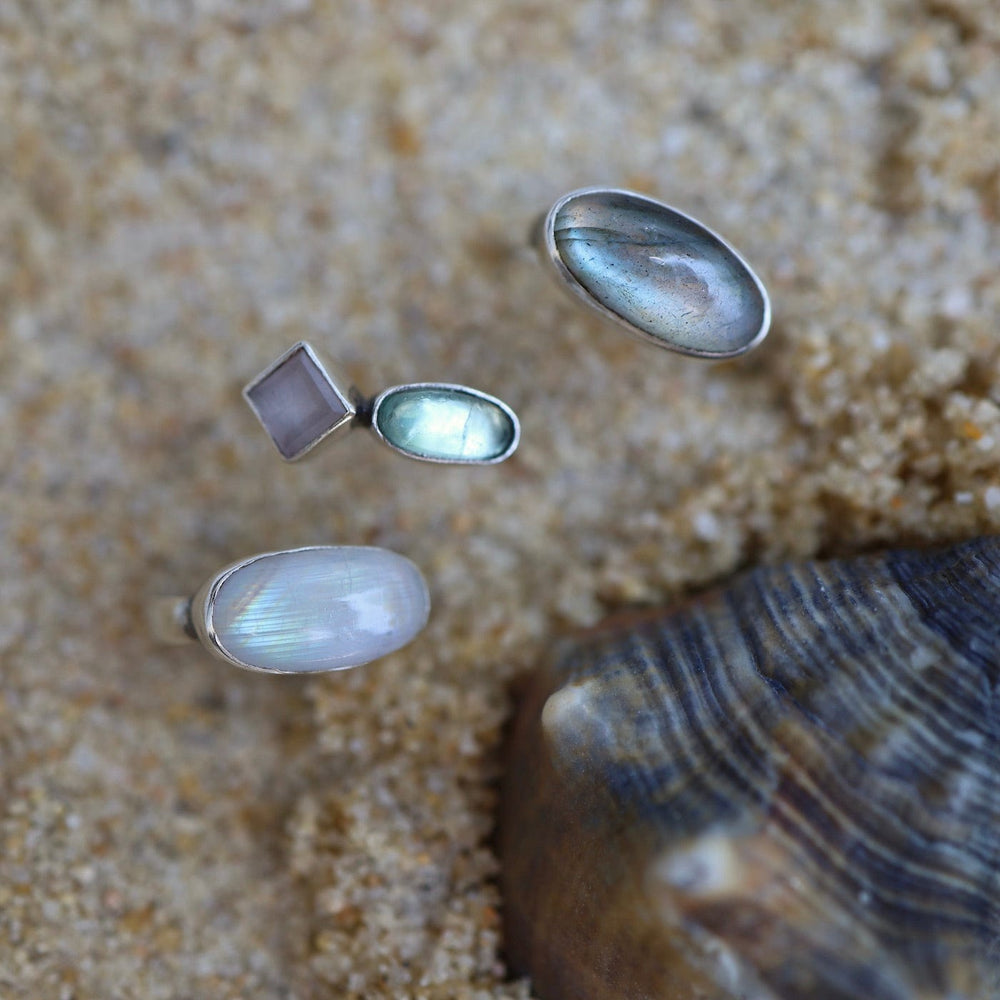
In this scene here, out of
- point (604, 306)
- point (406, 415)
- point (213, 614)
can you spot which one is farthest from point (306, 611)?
point (604, 306)

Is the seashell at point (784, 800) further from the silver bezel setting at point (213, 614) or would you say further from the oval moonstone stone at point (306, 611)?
the silver bezel setting at point (213, 614)

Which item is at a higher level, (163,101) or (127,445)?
(163,101)

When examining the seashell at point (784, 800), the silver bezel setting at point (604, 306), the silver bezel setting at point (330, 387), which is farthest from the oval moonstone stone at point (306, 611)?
the silver bezel setting at point (604, 306)

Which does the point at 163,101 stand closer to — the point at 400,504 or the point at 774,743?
the point at 400,504

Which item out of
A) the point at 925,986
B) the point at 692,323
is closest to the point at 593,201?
the point at 692,323

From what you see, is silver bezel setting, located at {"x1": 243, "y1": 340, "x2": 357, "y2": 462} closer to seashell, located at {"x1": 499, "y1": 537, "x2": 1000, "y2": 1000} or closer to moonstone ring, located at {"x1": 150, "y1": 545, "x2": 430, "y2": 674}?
moonstone ring, located at {"x1": 150, "y1": 545, "x2": 430, "y2": 674}

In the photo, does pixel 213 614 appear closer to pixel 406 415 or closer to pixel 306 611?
pixel 306 611
